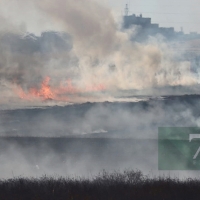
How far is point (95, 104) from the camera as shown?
59.7 meters

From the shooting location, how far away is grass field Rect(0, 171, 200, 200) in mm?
21094

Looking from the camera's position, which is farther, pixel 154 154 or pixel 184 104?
pixel 184 104

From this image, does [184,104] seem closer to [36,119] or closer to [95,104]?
[95,104]

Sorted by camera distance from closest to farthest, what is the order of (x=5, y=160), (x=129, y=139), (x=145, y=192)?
(x=145, y=192)
(x=5, y=160)
(x=129, y=139)

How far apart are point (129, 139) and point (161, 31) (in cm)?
1503

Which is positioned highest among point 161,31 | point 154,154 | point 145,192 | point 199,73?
point 161,31

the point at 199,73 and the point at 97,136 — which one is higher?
the point at 199,73

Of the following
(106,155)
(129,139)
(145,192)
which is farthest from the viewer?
(129,139)

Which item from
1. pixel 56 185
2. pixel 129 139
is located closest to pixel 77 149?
pixel 129 139

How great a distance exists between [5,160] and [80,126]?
63.4ft

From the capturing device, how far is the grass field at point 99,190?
69.2 ft

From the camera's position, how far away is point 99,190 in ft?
72.5

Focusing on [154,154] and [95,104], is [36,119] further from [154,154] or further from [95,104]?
[154,154]

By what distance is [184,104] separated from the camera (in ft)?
206
